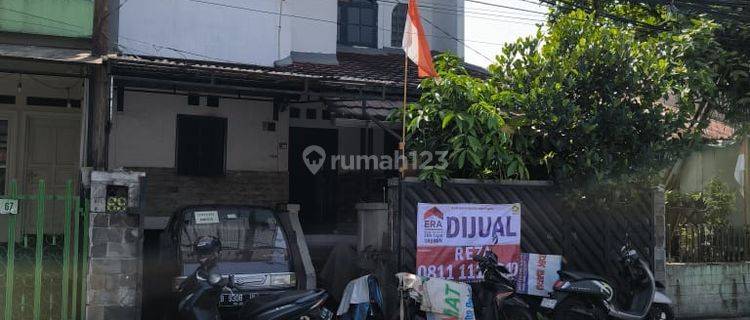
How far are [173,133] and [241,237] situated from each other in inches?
176

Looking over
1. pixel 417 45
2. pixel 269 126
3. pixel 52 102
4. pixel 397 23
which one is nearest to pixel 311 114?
pixel 269 126

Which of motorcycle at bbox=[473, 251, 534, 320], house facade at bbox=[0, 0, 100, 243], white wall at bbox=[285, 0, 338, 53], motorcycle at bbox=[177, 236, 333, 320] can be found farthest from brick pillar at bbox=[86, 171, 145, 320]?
white wall at bbox=[285, 0, 338, 53]

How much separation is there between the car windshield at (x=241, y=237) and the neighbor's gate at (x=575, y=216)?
6.67ft

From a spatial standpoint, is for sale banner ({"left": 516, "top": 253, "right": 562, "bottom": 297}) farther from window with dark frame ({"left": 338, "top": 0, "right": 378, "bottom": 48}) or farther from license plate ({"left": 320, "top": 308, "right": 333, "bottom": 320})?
window with dark frame ({"left": 338, "top": 0, "right": 378, "bottom": 48})

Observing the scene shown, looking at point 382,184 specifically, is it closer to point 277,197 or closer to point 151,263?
point 277,197

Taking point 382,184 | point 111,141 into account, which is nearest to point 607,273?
point 382,184

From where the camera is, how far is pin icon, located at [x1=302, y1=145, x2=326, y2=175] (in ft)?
42.7

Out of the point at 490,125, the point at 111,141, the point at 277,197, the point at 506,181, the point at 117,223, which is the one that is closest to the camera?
the point at 117,223

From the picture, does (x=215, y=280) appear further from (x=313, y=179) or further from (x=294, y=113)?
(x=313, y=179)

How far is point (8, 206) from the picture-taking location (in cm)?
669

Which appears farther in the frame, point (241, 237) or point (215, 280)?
point (241, 237)

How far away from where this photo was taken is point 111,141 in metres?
11.0

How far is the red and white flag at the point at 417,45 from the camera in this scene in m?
7.88

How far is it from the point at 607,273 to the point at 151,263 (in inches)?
239
